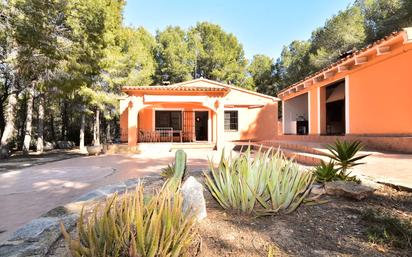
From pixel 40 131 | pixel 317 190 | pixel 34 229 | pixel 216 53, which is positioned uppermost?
pixel 216 53

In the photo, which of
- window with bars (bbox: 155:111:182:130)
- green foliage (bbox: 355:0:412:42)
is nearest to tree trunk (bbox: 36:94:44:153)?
window with bars (bbox: 155:111:182:130)

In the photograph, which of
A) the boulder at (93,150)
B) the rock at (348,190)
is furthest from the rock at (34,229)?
the boulder at (93,150)

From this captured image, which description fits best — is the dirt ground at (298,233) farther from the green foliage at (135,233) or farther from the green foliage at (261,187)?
the green foliage at (135,233)

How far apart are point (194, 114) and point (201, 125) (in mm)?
1443

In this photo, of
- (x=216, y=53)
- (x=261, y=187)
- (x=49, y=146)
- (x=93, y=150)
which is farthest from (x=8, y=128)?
(x=216, y=53)

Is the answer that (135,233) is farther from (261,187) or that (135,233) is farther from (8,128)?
(8,128)

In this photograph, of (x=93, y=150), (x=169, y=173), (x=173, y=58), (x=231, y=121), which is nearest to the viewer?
(x=169, y=173)

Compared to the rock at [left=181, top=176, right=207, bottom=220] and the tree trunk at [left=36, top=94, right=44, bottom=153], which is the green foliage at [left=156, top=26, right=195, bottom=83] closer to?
the tree trunk at [left=36, top=94, right=44, bottom=153]

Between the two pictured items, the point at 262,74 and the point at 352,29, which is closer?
the point at 352,29

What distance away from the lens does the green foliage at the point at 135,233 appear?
1.84 m

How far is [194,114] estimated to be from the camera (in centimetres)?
1884

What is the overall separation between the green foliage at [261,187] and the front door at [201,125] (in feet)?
54.1

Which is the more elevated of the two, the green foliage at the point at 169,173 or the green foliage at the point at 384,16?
the green foliage at the point at 384,16

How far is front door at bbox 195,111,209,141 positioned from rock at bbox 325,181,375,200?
15.9 metres
